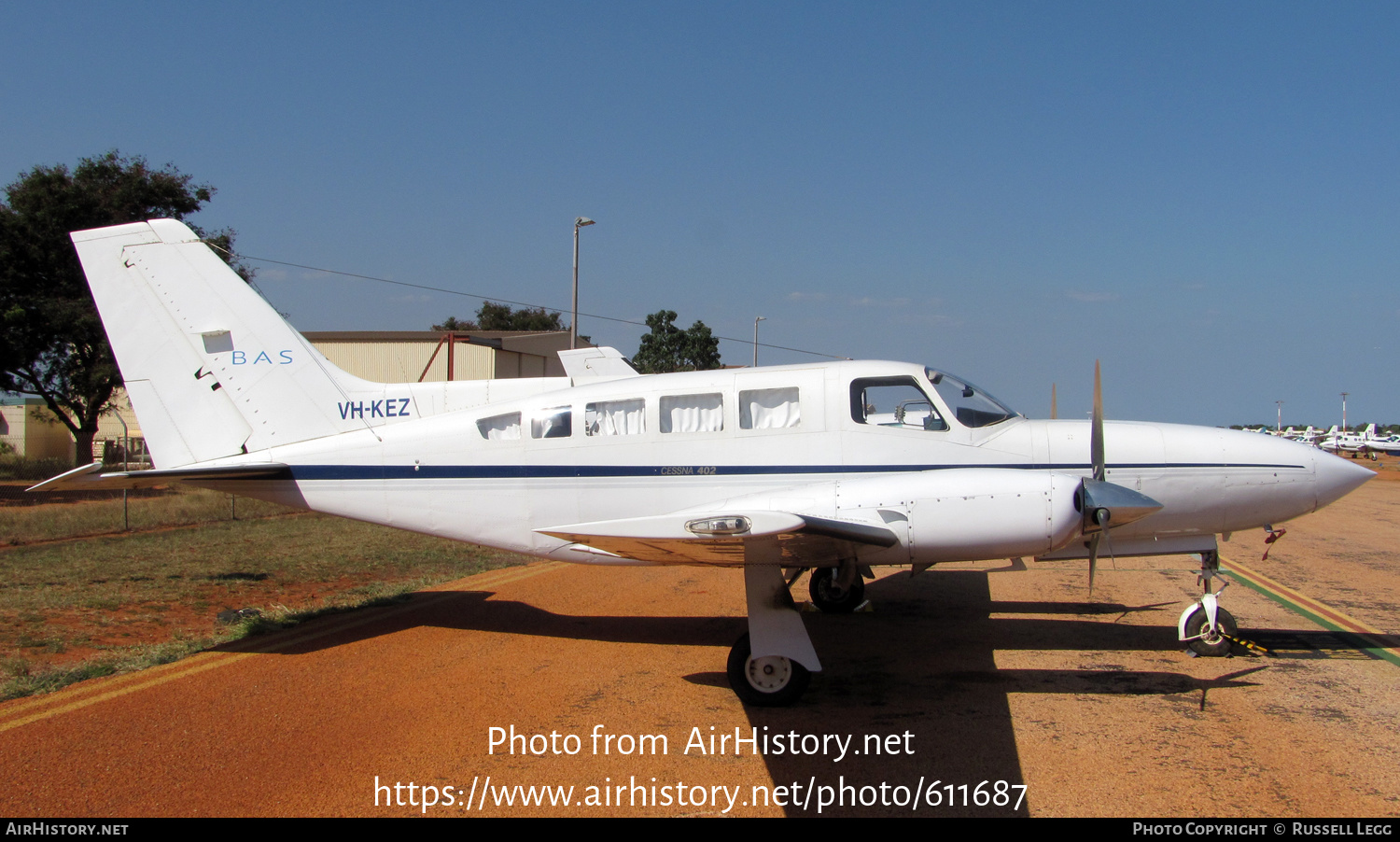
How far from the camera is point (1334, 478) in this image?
26.5ft

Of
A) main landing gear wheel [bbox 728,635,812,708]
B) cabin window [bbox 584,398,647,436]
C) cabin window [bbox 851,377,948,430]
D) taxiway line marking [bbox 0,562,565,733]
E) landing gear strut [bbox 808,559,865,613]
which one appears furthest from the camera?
landing gear strut [bbox 808,559,865,613]

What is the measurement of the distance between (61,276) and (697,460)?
31.1 m

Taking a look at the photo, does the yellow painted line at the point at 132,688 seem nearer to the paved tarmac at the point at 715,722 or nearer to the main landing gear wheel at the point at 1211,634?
the paved tarmac at the point at 715,722

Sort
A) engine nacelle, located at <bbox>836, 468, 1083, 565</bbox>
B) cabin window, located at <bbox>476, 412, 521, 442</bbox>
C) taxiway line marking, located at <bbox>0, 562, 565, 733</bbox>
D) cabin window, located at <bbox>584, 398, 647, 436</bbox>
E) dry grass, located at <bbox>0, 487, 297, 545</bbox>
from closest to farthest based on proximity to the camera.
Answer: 1. taxiway line marking, located at <bbox>0, 562, 565, 733</bbox>
2. engine nacelle, located at <bbox>836, 468, 1083, 565</bbox>
3. cabin window, located at <bbox>584, 398, 647, 436</bbox>
4. cabin window, located at <bbox>476, 412, 521, 442</bbox>
5. dry grass, located at <bbox>0, 487, 297, 545</bbox>

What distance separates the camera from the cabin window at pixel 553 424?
868 centimetres

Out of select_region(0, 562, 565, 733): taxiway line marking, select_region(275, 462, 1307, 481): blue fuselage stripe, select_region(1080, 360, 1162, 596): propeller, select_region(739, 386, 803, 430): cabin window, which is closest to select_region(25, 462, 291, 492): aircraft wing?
select_region(275, 462, 1307, 481): blue fuselage stripe

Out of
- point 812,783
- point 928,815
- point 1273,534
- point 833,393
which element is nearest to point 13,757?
point 812,783

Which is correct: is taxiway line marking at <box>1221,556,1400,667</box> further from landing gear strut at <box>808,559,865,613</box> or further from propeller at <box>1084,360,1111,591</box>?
landing gear strut at <box>808,559,865,613</box>

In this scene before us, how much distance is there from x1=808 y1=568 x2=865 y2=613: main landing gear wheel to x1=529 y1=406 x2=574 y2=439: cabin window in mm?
3754

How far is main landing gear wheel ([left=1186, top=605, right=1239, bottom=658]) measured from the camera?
326 inches

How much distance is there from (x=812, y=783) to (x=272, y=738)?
12.8 feet

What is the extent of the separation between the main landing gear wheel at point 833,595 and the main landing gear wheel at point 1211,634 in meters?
3.58

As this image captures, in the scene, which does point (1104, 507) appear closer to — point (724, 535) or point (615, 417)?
point (724, 535)

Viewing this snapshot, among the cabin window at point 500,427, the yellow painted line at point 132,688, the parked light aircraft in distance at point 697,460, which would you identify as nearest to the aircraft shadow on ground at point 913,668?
the yellow painted line at point 132,688
